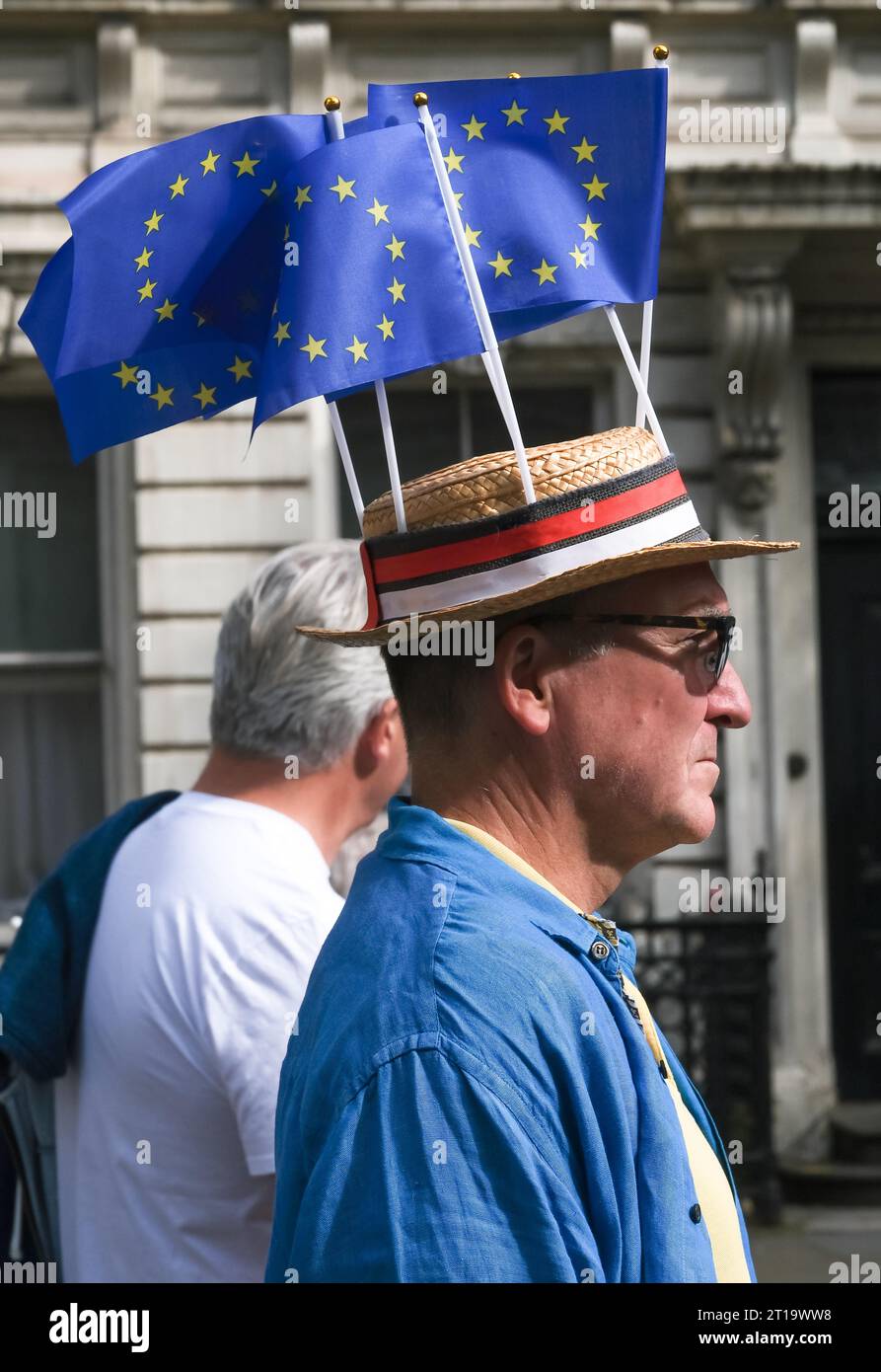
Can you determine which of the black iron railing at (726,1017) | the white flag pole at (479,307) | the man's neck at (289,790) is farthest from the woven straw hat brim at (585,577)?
the black iron railing at (726,1017)

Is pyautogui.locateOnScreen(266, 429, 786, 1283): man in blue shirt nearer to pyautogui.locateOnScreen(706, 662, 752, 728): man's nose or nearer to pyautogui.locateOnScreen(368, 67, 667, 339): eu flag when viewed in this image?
pyautogui.locateOnScreen(706, 662, 752, 728): man's nose

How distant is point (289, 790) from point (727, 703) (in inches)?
41.2

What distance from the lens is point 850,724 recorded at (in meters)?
8.66

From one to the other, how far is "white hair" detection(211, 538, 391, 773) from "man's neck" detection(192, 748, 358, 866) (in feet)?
0.07

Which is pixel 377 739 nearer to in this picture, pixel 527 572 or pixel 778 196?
pixel 527 572

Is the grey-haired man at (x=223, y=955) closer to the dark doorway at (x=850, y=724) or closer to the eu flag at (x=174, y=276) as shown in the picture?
the eu flag at (x=174, y=276)

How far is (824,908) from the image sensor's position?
8.58 metres

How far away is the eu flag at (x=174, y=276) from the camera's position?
2.29 meters

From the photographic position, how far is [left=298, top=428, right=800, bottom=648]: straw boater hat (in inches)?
79.5

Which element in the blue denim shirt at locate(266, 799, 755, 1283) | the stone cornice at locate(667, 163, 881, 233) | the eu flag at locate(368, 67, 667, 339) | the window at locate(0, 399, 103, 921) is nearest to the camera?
the blue denim shirt at locate(266, 799, 755, 1283)

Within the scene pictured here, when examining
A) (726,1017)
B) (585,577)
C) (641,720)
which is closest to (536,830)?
(641,720)

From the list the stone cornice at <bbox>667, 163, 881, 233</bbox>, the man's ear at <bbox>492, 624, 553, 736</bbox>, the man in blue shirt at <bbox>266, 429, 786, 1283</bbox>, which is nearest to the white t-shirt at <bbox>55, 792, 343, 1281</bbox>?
the man in blue shirt at <bbox>266, 429, 786, 1283</bbox>
